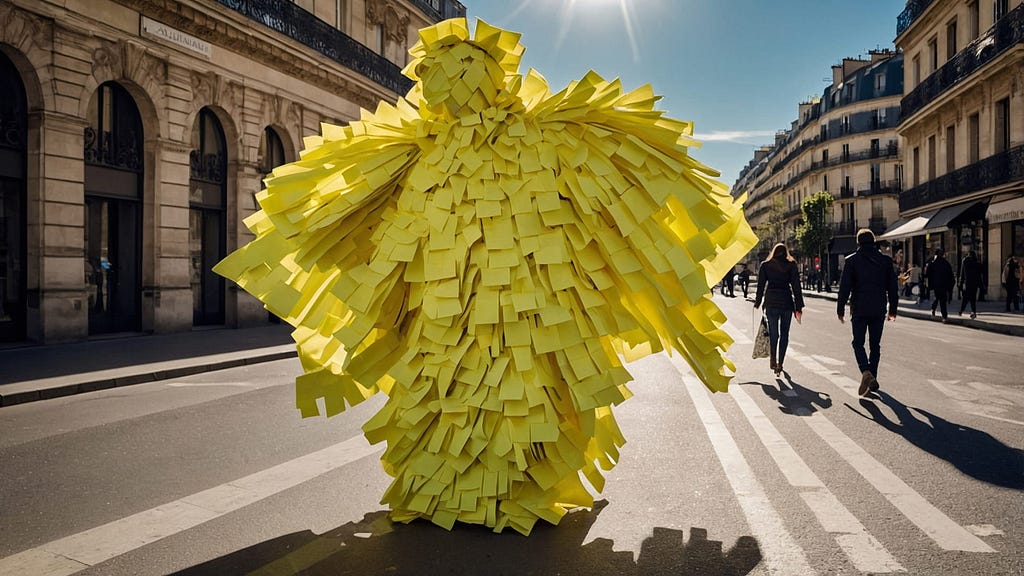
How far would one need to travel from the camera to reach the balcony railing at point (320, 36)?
16841 millimetres

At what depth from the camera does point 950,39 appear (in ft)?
91.2

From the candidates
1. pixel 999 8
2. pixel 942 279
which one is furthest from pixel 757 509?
pixel 999 8

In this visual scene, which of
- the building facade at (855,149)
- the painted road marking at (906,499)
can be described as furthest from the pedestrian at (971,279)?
the building facade at (855,149)

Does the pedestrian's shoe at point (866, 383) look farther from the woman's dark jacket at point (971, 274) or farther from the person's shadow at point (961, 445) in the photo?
the woman's dark jacket at point (971, 274)

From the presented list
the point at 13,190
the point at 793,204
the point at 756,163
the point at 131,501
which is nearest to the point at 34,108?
the point at 13,190

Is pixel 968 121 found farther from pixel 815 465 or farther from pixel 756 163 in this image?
pixel 756 163

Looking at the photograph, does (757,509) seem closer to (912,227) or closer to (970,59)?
(970,59)

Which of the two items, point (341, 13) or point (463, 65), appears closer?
point (463, 65)

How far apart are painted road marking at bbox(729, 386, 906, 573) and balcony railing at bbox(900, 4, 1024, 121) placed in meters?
22.9

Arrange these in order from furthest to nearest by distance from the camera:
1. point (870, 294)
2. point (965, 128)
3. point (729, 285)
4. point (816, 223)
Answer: point (816, 223) → point (729, 285) → point (965, 128) → point (870, 294)

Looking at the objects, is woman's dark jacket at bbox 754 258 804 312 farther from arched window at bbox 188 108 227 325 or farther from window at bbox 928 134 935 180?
window at bbox 928 134 935 180

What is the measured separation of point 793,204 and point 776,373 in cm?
6710

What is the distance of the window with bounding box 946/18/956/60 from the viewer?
27539 mm

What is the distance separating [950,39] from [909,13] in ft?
14.9
